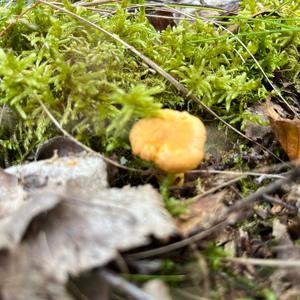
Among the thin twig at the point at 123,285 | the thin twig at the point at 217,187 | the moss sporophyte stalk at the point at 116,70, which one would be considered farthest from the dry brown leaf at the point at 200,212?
the moss sporophyte stalk at the point at 116,70

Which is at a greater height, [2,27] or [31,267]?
[2,27]

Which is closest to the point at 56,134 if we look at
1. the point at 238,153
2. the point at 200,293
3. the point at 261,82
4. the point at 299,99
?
the point at 238,153

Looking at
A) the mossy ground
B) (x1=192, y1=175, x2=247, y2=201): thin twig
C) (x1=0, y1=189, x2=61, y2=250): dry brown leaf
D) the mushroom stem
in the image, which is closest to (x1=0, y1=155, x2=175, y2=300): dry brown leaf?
(x1=0, y1=189, x2=61, y2=250): dry brown leaf

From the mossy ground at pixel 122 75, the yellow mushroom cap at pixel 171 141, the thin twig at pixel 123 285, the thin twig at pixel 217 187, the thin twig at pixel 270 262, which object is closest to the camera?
the thin twig at pixel 123 285

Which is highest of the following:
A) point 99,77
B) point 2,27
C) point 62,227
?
point 2,27

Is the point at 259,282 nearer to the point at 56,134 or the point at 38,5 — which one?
the point at 56,134

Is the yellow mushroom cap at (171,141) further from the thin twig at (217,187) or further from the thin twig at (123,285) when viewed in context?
the thin twig at (123,285)
